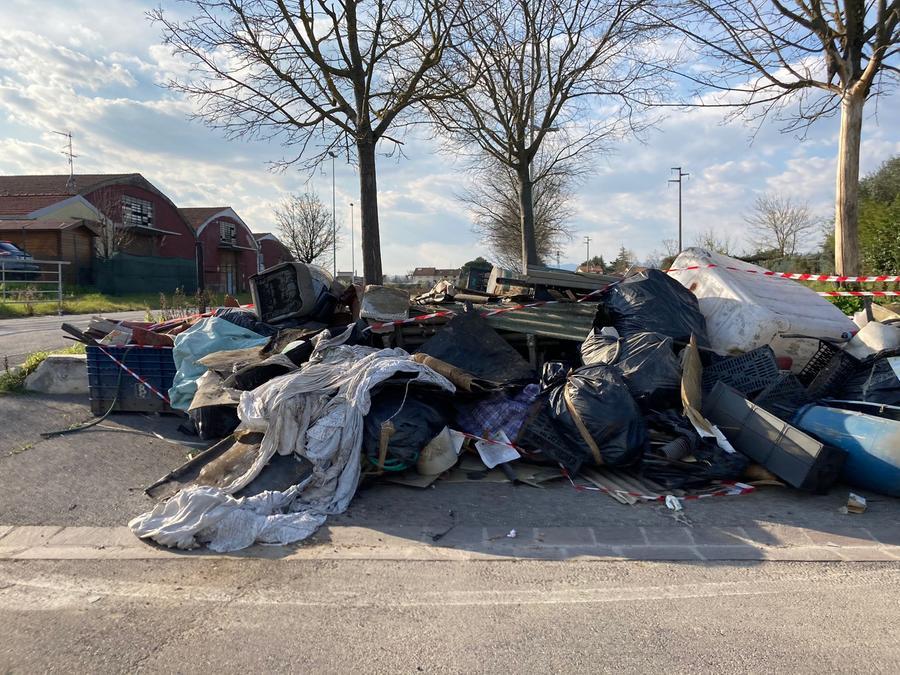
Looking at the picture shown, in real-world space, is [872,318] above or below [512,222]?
below

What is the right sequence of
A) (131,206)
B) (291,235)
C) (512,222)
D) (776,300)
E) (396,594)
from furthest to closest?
1. (291,235)
2. (131,206)
3. (512,222)
4. (776,300)
5. (396,594)

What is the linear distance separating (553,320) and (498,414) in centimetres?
162

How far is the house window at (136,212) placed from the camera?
1489 inches

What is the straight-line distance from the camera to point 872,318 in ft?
22.6

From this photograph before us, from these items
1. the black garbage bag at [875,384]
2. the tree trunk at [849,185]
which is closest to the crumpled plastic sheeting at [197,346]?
the black garbage bag at [875,384]

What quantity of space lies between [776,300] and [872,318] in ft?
4.47

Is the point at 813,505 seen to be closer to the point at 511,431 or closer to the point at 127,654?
the point at 511,431

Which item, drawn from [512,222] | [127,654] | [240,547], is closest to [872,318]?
[240,547]

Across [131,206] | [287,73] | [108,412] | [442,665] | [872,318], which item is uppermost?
[131,206]

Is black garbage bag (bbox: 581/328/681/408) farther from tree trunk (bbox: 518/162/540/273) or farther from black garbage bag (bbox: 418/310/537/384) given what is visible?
tree trunk (bbox: 518/162/540/273)

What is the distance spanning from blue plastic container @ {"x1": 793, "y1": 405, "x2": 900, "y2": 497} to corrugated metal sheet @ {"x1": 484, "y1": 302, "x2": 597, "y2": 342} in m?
2.16

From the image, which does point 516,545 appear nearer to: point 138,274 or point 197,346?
point 197,346

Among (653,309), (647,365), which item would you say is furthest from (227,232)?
(647,365)

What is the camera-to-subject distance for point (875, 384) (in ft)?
16.3
